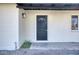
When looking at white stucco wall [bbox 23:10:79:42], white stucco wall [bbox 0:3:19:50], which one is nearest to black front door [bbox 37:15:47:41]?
white stucco wall [bbox 23:10:79:42]

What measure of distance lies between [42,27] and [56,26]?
1115 mm

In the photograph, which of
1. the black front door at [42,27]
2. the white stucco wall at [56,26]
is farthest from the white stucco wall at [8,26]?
the black front door at [42,27]

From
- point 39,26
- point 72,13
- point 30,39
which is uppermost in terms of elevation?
point 72,13

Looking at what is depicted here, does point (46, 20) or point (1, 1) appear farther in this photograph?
point (46, 20)

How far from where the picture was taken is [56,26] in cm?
1402

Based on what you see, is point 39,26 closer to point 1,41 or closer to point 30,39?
point 30,39

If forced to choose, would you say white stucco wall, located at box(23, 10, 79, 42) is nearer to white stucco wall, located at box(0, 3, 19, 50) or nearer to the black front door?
the black front door

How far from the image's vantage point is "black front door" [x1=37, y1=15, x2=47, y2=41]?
14.1 m

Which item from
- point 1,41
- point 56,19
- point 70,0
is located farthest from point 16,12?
point 56,19

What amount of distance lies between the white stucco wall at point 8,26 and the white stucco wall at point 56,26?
325cm

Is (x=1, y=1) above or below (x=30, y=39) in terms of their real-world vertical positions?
above

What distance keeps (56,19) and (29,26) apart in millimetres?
2186

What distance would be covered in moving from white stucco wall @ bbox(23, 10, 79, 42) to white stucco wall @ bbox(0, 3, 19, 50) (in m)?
3.25

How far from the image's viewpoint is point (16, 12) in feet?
35.0
